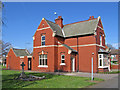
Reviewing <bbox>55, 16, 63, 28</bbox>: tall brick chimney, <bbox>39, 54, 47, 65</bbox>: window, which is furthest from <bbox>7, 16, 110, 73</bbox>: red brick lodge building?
<bbox>55, 16, 63, 28</bbox>: tall brick chimney

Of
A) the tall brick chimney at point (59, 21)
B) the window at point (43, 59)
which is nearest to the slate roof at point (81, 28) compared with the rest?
the tall brick chimney at point (59, 21)

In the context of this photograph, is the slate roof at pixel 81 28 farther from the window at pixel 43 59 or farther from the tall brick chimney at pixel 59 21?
the window at pixel 43 59

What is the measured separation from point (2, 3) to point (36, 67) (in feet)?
64.3

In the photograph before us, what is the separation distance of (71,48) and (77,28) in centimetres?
436

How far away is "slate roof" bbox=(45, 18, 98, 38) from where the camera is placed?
22828mm

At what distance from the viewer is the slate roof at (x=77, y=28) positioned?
74.9ft

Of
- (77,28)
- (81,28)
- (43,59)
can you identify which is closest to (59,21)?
(77,28)

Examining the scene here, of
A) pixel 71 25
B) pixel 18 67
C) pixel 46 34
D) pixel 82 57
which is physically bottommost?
pixel 18 67

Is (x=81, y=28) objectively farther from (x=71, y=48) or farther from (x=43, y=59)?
(x=43, y=59)

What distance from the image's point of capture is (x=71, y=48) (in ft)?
77.8

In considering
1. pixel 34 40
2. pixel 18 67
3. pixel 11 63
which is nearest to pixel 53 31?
pixel 34 40

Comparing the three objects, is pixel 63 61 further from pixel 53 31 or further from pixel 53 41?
pixel 53 31

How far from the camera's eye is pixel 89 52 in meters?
21.8

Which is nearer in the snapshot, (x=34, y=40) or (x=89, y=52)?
(x=89, y=52)
